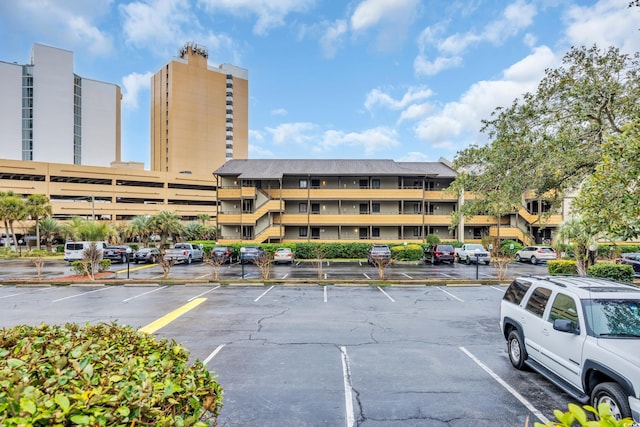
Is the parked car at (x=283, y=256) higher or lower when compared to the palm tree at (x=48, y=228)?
lower

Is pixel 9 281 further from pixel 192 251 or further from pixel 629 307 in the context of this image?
pixel 629 307

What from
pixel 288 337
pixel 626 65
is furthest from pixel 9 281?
pixel 626 65

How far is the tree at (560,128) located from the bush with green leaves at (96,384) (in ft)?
38.5

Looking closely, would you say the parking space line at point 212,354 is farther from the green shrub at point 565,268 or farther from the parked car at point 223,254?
the parked car at point 223,254

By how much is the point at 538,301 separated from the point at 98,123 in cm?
10013

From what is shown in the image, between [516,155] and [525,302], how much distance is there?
6.82 m

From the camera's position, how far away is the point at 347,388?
6.28m

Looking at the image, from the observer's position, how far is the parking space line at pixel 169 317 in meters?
10.4

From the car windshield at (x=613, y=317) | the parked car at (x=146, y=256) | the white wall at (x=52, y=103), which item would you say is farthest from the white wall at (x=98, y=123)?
the car windshield at (x=613, y=317)

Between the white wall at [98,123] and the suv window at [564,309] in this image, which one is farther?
the white wall at [98,123]

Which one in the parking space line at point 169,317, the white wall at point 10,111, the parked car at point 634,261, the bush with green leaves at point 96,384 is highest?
the white wall at point 10,111

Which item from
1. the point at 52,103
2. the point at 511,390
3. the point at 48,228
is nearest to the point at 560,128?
the point at 511,390

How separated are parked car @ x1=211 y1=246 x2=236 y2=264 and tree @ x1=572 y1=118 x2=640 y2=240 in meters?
26.9

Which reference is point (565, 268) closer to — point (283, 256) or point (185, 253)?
point (283, 256)
